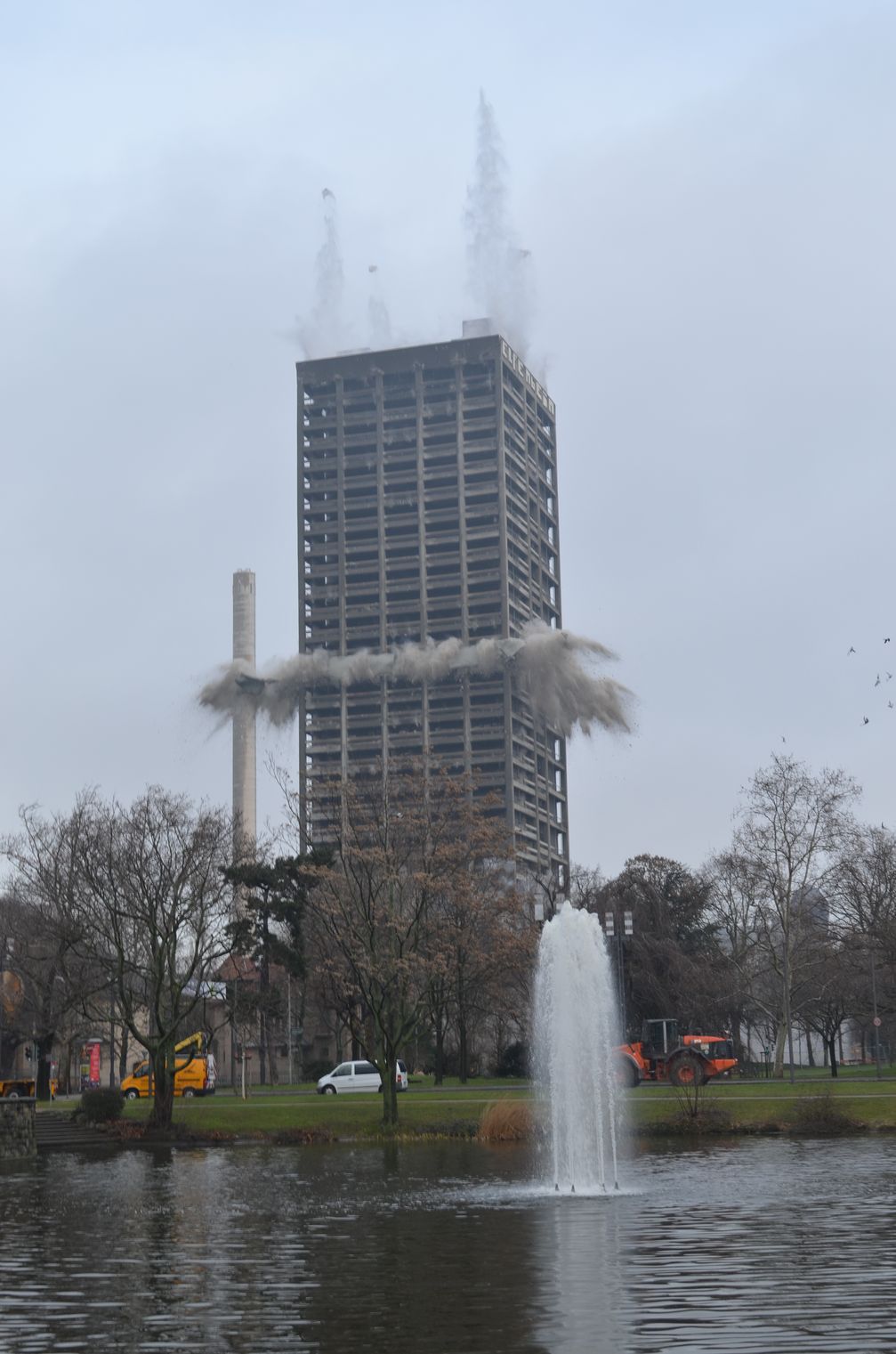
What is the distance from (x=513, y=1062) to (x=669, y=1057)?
2616cm

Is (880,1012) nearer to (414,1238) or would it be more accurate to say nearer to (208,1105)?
(208,1105)

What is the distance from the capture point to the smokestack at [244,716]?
608 ft

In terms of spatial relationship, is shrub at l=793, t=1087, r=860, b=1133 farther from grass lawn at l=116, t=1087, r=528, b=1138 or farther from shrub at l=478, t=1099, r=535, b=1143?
grass lawn at l=116, t=1087, r=528, b=1138

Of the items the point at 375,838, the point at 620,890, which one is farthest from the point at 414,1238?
the point at 620,890

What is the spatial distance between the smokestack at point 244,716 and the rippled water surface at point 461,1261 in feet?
480

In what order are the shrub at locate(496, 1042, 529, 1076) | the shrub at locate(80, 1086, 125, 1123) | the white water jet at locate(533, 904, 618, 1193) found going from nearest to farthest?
1. the white water jet at locate(533, 904, 618, 1193)
2. the shrub at locate(80, 1086, 125, 1123)
3. the shrub at locate(496, 1042, 529, 1076)

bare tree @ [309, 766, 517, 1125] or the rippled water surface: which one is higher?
bare tree @ [309, 766, 517, 1125]

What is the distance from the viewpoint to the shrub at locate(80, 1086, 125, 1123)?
61.4m

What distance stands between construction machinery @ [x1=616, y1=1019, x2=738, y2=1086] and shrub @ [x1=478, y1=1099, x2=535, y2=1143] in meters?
12.2

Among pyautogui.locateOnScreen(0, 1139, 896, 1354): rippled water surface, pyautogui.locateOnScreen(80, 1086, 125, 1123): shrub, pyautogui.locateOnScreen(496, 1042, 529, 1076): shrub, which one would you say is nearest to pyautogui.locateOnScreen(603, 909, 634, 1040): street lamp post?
pyautogui.locateOnScreen(496, 1042, 529, 1076): shrub

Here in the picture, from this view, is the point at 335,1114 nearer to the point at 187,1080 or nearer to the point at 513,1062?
the point at 187,1080

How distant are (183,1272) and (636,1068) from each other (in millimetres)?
45460

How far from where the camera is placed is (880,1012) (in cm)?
10169

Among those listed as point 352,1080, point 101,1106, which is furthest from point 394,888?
point 352,1080
